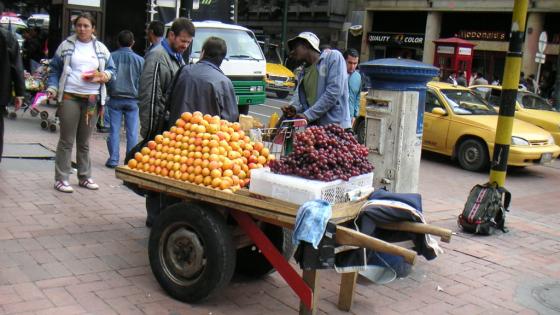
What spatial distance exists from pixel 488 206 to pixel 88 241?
421 cm

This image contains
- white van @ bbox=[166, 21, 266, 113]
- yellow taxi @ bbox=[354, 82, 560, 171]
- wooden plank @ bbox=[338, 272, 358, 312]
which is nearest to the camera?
wooden plank @ bbox=[338, 272, 358, 312]

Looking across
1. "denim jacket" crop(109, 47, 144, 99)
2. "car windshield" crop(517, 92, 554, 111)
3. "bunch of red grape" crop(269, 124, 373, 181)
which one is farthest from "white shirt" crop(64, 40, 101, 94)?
"car windshield" crop(517, 92, 554, 111)

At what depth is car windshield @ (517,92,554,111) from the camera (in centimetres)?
1417

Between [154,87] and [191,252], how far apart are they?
80.9 inches

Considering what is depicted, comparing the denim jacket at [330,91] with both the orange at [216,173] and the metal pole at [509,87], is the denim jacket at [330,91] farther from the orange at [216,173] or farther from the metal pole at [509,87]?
the metal pole at [509,87]

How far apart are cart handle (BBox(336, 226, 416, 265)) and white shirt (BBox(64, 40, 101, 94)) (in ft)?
13.5

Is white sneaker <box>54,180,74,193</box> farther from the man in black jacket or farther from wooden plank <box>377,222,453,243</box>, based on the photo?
wooden plank <box>377,222,453,243</box>

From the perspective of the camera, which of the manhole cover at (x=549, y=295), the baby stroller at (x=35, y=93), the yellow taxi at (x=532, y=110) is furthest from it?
the yellow taxi at (x=532, y=110)

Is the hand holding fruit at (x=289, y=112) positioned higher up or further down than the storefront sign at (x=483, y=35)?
further down

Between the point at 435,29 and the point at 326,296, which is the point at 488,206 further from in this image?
the point at 435,29

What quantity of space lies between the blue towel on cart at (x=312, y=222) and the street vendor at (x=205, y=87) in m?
1.83

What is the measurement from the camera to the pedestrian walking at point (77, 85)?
6.58m

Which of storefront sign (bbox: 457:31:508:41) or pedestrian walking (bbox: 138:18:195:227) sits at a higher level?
storefront sign (bbox: 457:31:508:41)

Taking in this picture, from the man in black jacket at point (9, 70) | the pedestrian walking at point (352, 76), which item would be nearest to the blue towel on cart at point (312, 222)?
the man in black jacket at point (9, 70)
